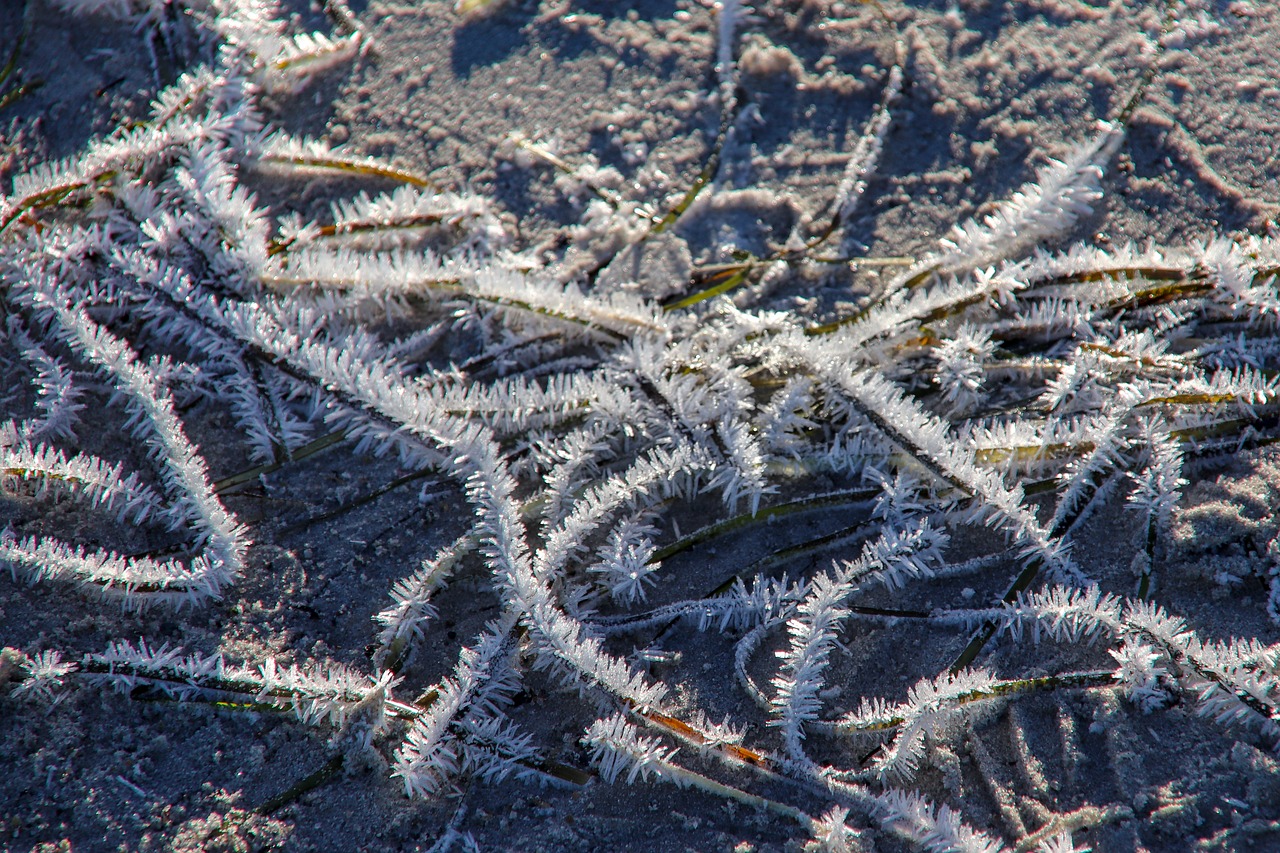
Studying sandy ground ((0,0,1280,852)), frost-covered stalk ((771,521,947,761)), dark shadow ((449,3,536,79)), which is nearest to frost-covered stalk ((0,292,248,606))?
sandy ground ((0,0,1280,852))

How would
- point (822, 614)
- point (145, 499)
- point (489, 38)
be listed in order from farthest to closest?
point (489, 38) → point (145, 499) → point (822, 614)

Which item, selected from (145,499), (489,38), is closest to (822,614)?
(145,499)

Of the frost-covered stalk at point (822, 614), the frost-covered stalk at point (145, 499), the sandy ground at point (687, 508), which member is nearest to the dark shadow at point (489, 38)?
the sandy ground at point (687, 508)

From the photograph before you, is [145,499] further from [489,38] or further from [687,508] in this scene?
[489,38]

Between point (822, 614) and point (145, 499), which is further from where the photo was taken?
point (145, 499)

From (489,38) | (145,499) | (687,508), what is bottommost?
(687,508)

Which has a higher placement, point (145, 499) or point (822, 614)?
point (145, 499)

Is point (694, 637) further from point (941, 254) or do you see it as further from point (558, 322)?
point (941, 254)

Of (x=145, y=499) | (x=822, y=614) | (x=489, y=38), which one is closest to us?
(x=822, y=614)
